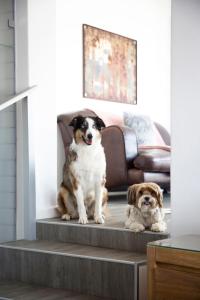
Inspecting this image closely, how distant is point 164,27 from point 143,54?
666mm

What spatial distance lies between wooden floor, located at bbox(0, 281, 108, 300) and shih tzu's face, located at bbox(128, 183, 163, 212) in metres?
0.60

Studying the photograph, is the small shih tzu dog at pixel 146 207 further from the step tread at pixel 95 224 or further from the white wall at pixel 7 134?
the white wall at pixel 7 134

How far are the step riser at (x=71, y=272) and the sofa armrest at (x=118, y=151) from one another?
1440 mm

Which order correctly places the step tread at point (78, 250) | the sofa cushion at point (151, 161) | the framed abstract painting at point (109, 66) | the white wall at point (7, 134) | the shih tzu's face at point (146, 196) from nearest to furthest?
1. the step tread at point (78, 250)
2. the shih tzu's face at point (146, 196)
3. the white wall at point (7, 134)
4. the sofa cushion at point (151, 161)
5. the framed abstract painting at point (109, 66)

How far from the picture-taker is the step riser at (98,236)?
10.1 feet

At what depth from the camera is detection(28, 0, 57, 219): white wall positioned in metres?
3.77

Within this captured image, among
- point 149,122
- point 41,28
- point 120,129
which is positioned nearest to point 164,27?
point 149,122

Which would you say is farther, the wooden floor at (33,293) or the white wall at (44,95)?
the white wall at (44,95)

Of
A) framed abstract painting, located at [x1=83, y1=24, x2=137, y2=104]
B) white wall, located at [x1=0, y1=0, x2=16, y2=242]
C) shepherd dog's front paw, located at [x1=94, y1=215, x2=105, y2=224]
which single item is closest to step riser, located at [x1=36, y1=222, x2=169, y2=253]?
shepherd dog's front paw, located at [x1=94, y1=215, x2=105, y2=224]

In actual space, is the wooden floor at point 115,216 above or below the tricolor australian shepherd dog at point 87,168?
below

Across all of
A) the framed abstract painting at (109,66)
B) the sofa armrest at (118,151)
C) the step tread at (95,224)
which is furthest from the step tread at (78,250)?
the framed abstract painting at (109,66)

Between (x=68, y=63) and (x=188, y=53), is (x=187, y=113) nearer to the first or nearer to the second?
(x=188, y=53)

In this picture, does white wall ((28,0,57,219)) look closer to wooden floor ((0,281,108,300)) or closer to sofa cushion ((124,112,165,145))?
wooden floor ((0,281,108,300))

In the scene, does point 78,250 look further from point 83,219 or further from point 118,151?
point 118,151
